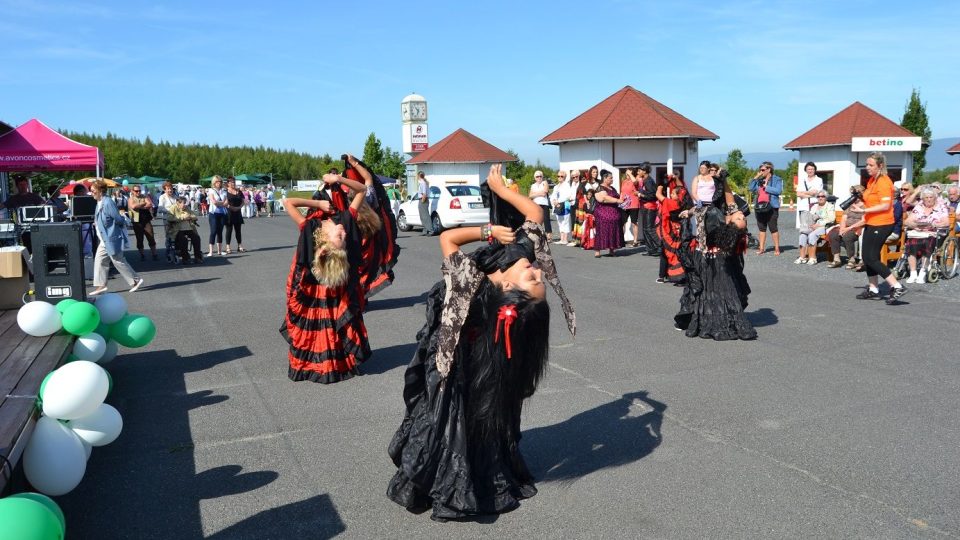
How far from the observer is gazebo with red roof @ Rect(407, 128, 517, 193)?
35281 mm

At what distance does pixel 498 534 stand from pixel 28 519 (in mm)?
2154

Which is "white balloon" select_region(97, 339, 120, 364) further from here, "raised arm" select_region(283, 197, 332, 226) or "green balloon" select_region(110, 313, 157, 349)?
"raised arm" select_region(283, 197, 332, 226)

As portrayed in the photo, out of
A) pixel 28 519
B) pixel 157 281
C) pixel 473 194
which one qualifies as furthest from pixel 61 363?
pixel 473 194

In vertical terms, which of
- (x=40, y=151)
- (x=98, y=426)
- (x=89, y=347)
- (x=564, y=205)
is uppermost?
(x=40, y=151)

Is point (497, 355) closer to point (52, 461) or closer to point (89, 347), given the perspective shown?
point (52, 461)

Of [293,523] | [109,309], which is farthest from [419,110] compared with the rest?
[293,523]

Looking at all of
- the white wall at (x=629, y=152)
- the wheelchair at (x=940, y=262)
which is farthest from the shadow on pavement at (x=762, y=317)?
the white wall at (x=629, y=152)

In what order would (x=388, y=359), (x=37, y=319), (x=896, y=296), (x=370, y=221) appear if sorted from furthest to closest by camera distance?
1. (x=896, y=296)
2. (x=370, y=221)
3. (x=388, y=359)
4. (x=37, y=319)

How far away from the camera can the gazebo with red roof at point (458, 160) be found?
35.3 meters

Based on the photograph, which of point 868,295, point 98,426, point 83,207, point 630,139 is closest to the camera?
point 98,426

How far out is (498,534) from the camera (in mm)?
4121

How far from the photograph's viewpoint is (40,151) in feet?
54.7

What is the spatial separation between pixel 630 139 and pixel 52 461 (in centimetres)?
1995

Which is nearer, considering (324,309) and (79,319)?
(79,319)
